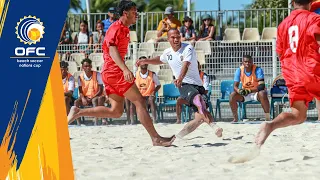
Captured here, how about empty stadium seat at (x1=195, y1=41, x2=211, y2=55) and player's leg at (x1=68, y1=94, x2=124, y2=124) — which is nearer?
player's leg at (x1=68, y1=94, x2=124, y2=124)

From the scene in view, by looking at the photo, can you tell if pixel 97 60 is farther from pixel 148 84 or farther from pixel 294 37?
pixel 294 37

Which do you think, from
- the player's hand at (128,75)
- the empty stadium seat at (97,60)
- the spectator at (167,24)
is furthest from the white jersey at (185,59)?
the spectator at (167,24)

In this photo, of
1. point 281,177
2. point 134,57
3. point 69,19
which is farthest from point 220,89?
point 281,177

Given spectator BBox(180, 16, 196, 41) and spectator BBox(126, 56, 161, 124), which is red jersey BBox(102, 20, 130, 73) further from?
spectator BBox(180, 16, 196, 41)

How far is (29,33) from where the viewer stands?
3914 mm

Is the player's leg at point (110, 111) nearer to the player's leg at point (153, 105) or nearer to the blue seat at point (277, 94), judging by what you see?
the player's leg at point (153, 105)

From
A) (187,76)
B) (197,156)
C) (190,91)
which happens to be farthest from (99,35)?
(197,156)

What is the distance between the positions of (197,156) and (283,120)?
3.68ft

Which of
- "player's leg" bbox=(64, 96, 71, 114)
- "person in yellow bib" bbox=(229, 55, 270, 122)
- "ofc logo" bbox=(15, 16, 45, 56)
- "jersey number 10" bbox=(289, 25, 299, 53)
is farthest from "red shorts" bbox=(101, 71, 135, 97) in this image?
"person in yellow bib" bbox=(229, 55, 270, 122)

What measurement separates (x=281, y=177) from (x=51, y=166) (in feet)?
7.22

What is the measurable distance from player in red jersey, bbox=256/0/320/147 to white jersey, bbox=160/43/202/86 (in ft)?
7.86

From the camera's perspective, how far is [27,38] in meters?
3.94

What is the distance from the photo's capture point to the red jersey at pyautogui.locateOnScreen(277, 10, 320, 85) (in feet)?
20.4

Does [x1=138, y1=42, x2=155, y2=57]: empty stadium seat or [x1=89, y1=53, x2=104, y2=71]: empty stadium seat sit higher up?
[x1=138, y1=42, x2=155, y2=57]: empty stadium seat
